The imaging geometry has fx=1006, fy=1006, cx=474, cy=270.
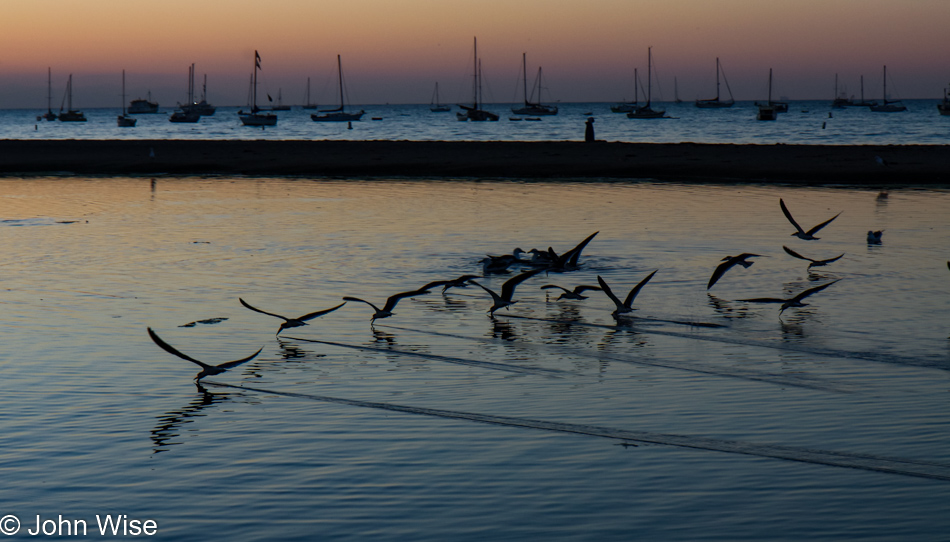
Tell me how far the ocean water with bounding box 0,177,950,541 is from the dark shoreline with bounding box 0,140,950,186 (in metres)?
17.0

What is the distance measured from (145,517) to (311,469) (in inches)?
40.4

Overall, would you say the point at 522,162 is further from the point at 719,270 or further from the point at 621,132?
the point at 621,132

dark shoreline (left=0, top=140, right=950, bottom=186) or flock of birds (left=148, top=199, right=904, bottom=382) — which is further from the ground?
dark shoreline (left=0, top=140, right=950, bottom=186)

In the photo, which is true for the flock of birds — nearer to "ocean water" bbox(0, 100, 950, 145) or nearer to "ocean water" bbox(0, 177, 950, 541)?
"ocean water" bbox(0, 177, 950, 541)

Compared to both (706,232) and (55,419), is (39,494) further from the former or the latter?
(706,232)

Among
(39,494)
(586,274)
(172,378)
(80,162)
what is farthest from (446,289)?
(80,162)

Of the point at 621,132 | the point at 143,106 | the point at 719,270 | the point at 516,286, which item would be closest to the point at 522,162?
the point at 516,286

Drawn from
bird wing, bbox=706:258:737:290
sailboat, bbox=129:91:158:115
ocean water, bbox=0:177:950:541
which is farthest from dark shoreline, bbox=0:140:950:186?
sailboat, bbox=129:91:158:115

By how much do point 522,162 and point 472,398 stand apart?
31.0 meters

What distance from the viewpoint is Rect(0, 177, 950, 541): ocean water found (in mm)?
5262

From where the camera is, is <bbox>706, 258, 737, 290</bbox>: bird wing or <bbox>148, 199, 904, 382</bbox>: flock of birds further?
<bbox>706, 258, 737, 290</bbox>: bird wing

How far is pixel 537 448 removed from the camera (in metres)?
6.24

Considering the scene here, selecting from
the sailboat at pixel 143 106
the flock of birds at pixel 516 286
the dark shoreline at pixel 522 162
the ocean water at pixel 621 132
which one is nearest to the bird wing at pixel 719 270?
the flock of birds at pixel 516 286

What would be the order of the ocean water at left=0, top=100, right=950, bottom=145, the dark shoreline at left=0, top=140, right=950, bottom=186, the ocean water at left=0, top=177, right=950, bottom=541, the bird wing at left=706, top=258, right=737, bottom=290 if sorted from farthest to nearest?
the ocean water at left=0, top=100, right=950, bottom=145, the dark shoreline at left=0, top=140, right=950, bottom=186, the bird wing at left=706, top=258, right=737, bottom=290, the ocean water at left=0, top=177, right=950, bottom=541
